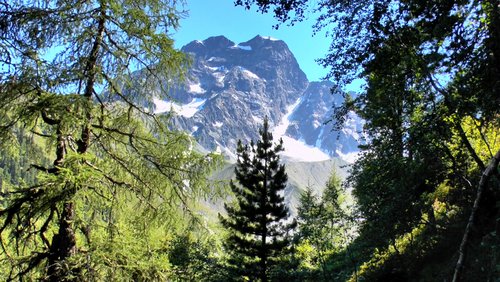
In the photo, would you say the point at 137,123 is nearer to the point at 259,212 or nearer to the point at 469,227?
the point at 469,227

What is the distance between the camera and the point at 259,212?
21125 millimetres

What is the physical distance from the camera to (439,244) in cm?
1412

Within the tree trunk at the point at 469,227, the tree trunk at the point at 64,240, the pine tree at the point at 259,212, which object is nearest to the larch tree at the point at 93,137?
the tree trunk at the point at 64,240

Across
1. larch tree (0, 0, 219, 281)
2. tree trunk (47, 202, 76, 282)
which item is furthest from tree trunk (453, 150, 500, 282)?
tree trunk (47, 202, 76, 282)

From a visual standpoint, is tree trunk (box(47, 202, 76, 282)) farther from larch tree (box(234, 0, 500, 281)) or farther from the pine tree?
the pine tree

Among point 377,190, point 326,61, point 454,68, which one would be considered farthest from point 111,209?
point 377,190

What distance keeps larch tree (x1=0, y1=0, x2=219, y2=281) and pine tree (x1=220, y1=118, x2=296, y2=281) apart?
1337cm

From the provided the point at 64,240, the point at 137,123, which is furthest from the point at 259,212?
the point at 64,240

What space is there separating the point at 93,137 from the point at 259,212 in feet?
49.1

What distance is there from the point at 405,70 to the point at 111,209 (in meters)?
6.49

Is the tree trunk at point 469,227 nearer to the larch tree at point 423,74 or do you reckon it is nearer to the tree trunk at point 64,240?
the larch tree at point 423,74

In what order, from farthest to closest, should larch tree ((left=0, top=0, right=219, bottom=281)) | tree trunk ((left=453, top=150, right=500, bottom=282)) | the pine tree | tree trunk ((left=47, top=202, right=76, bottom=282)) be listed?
1. the pine tree
2. tree trunk ((left=47, top=202, right=76, bottom=282))
3. larch tree ((left=0, top=0, right=219, bottom=281))
4. tree trunk ((left=453, top=150, right=500, bottom=282))

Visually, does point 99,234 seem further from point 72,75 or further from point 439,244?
point 439,244

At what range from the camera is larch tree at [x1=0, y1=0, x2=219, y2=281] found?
17.8 ft
